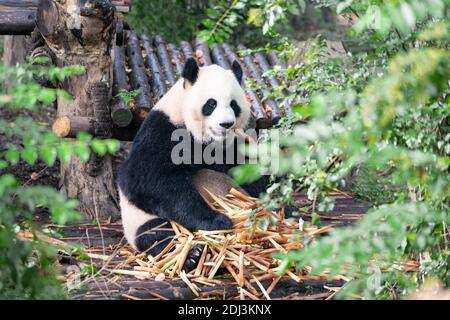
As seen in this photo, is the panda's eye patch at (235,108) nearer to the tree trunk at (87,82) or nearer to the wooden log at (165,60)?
the tree trunk at (87,82)

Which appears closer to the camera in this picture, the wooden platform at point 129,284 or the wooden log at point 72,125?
the wooden platform at point 129,284

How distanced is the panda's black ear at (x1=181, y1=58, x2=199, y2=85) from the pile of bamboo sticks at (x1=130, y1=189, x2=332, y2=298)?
934mm

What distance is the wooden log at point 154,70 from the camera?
663cm

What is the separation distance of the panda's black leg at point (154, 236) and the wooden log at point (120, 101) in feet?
4.07

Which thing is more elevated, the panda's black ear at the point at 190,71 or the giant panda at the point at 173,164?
the panda's black ear at the point at 190,71

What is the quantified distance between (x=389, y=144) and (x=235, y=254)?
4.78ft

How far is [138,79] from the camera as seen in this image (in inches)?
262

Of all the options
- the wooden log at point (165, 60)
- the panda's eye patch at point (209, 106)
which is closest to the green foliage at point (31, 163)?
the panda's eye patch at point (209, 106)

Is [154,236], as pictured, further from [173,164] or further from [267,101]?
[267,101]

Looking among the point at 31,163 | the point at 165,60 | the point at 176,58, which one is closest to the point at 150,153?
the point at 31,163

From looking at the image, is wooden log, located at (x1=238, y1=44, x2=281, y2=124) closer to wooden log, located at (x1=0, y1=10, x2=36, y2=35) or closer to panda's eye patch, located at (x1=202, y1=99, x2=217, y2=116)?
panda's eye patch, located at (x1=202, y1=99, x2=217, y2=116)

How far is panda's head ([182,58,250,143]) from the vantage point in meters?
5.01

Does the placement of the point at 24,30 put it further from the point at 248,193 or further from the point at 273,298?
the point at 273,298

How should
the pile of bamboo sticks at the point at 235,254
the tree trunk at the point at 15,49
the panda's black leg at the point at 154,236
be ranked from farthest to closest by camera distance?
the tree trunk at the point at 15,49 < the panda's black leg at the point at 154,236 < the pile of bamboo sticks at the point at 235,254
